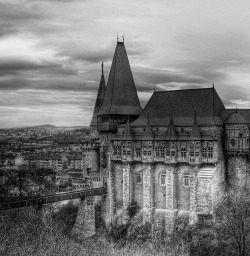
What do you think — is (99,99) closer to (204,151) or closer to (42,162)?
(204,151)

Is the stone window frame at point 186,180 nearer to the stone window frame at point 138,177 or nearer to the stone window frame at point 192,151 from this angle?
the stone window frame at point 192,151

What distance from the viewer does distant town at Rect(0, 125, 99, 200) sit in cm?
6034

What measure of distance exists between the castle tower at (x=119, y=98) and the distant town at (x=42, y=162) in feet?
13.8

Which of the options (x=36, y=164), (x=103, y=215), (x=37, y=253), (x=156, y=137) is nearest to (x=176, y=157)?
(x=156, y=137)

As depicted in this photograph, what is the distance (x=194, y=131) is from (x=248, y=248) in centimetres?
1212

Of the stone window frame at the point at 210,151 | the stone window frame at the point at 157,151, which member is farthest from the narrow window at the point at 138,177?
the stone window frame at the point at 210,151

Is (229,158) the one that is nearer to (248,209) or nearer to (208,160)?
(208,160)

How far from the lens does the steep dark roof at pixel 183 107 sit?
44.6 m

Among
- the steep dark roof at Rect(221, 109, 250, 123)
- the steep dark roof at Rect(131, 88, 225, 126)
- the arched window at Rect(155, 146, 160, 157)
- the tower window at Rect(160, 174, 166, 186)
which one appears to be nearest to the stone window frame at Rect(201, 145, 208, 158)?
the steep dark roof at Rect(131, 88, 225, 126)

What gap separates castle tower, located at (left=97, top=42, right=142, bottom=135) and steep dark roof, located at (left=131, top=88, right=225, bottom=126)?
2.90 metres

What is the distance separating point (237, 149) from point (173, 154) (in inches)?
240

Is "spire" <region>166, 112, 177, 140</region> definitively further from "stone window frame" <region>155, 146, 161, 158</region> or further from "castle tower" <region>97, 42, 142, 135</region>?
"castle tower" <region>97, 42, 142, 135</region>

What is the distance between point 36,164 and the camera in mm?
97375

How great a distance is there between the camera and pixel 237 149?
43438 millimetres
